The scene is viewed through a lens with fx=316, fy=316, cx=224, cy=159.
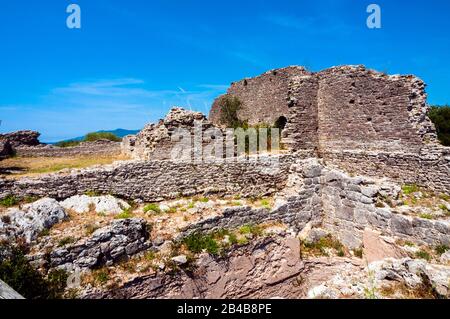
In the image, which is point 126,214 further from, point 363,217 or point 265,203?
point 363,217

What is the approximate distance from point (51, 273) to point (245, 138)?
8606 mm

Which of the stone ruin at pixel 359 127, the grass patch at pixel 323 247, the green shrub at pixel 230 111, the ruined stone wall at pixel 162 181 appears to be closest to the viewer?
the ruined stone wall at pixel 162 181

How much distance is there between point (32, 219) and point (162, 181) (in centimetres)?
399

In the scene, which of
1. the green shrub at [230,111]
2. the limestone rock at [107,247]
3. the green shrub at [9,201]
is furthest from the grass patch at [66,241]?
the green shrub at [230,111]

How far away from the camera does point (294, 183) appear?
11.4 metres

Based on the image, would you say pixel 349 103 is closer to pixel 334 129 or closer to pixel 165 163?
pixel 334 129

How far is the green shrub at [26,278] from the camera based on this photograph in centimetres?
660

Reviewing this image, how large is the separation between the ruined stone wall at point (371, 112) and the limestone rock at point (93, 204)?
8.58 metres

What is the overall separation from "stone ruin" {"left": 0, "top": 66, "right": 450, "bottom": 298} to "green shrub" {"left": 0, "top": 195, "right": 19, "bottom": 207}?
9 centimetres

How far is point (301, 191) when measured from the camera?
11.0 metres

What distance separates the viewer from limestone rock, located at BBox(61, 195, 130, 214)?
9025mm

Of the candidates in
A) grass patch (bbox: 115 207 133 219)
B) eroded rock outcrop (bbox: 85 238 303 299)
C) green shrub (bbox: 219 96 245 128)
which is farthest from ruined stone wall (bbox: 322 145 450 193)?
green shrub (bbox: 219 96 245 128)

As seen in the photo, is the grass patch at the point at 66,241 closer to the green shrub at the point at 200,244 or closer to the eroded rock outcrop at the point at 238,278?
the eroded rock outcrop at the point at 238,278
